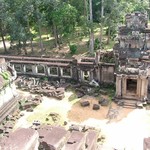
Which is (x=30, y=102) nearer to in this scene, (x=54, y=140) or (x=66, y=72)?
(x=66, y=72)

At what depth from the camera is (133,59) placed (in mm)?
29797

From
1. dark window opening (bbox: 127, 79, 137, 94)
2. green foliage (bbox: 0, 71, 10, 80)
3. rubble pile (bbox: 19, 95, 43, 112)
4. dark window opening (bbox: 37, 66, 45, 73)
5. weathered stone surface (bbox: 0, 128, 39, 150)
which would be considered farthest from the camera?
dark window opening (bbox: 37, 66, 45, 73)

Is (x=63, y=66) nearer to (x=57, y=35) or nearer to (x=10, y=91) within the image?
(x=10, y=91)

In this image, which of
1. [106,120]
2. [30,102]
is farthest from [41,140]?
[30,102]

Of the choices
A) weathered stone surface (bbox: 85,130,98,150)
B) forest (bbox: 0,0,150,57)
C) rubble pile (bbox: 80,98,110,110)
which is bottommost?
rubble pile (bbox: 80,98,110,110)

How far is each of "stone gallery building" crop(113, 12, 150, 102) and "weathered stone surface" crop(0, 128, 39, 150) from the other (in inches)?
657

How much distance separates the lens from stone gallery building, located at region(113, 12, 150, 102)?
1110 inches

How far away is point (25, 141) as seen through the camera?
41.6 feet

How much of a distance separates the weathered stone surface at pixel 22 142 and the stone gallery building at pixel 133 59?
16.7m

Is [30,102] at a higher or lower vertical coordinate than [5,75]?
lower

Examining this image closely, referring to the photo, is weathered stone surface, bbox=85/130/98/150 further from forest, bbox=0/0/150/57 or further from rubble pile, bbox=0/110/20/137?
forest, bbox=0/0/150/57

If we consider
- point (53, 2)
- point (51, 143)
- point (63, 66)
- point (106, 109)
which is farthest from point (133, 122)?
point (53, 2)

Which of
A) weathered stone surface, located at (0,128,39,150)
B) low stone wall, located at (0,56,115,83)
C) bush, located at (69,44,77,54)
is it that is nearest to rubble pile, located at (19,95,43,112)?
low stone wall, located at (0,56,115,83)

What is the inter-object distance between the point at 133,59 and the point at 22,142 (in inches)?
774
